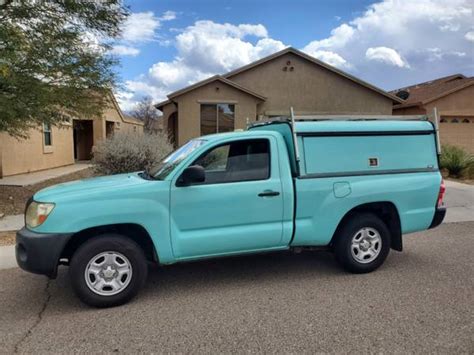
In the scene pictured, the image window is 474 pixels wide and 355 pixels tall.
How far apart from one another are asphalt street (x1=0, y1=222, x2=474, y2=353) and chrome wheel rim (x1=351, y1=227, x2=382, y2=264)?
0.76ft

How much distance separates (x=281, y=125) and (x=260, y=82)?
1480 centimetres

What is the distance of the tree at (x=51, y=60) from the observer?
8250mm

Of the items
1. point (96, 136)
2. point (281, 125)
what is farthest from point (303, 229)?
point (96, 136)

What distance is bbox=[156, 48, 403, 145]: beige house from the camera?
58.9 ft

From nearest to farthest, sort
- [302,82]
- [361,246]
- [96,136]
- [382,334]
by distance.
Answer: [382,334] → [361,246] → [302,82] → [96,136]

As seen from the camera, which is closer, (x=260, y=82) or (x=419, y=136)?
(x=419, y=136)

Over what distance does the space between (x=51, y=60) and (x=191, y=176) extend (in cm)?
631

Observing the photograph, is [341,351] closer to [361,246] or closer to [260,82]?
[361,246]

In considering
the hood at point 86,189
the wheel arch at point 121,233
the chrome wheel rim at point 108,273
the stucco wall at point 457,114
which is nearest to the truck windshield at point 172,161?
the hood at point 86,189

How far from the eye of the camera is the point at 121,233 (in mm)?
A: 4418

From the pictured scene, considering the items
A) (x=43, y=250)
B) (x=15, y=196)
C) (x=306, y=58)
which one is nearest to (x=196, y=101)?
(x=306, y=58)

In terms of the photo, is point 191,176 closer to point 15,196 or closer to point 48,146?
point 15,196

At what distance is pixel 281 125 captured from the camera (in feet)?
17.1

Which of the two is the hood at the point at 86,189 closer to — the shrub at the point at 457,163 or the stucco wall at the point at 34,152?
the stucco wall at the point at 34,152
